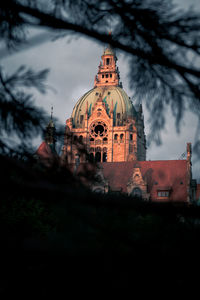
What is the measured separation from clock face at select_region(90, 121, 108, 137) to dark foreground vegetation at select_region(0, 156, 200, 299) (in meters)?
43.1

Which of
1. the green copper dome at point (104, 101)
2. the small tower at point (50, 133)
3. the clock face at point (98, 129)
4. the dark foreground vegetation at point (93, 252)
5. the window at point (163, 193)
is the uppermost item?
the green copper dome at point (104, 101)

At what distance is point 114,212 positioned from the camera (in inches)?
67.6

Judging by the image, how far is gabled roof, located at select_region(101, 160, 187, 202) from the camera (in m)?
28.4

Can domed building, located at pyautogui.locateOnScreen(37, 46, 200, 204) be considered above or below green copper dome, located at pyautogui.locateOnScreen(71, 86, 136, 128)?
below

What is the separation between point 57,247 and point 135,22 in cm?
218

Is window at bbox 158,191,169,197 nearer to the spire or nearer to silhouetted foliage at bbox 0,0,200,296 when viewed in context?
silhouetted foliage at bbox 0,0,200,296

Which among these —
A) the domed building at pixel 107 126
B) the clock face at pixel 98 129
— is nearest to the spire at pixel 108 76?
the domed building at pixel 107 126

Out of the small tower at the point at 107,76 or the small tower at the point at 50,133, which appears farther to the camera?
the small tower at the point at 107,76

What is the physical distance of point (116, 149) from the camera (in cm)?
4347

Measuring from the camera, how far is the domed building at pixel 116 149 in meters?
22.5

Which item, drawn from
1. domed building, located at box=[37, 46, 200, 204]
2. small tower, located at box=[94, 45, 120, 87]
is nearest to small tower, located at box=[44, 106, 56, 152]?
domed building, located at box=[37, 46, 200, 204]

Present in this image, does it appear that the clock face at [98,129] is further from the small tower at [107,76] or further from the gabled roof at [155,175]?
the gabled roof at [155,175]

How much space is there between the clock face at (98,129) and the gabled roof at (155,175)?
13.1m

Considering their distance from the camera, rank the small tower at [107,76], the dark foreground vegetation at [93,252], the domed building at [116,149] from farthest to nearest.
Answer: the small tower at [107,76]
the domed building at [116,149]
the dark foreground vegetation at [93,252]
